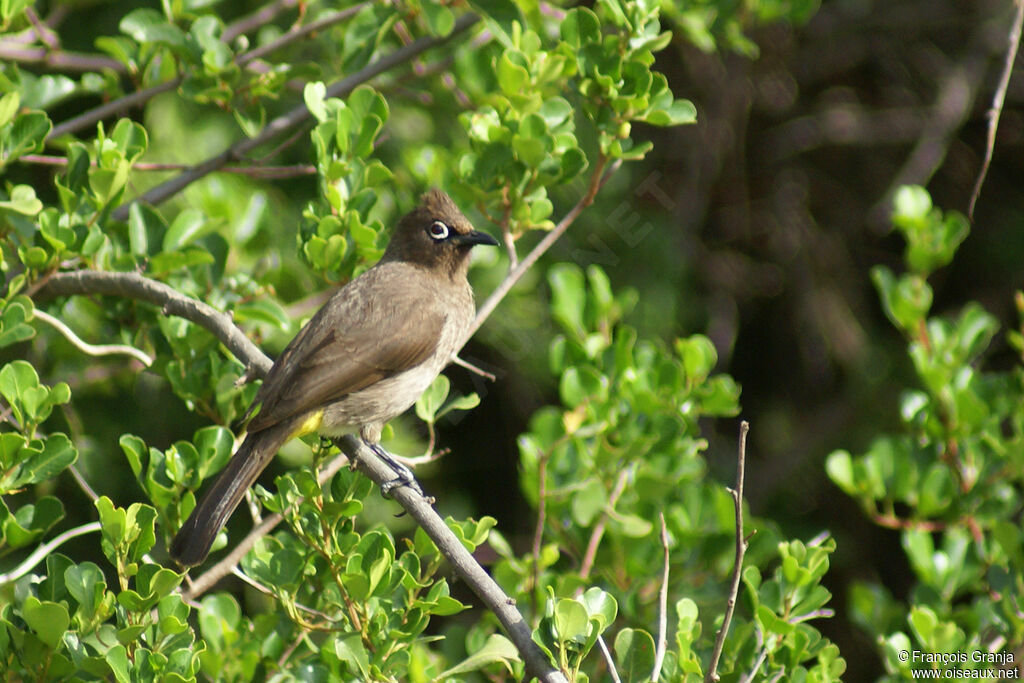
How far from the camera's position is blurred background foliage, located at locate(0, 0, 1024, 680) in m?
4.05

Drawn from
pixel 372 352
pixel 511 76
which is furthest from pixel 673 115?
pixel 372 352

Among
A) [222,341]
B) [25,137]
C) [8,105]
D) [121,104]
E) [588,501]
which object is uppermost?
[8,105]

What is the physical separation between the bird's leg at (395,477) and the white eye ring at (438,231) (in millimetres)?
781

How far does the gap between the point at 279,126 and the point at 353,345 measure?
2.41 feet

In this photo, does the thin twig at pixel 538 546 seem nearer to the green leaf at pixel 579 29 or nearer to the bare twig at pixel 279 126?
the green leaf at pixel 579 29

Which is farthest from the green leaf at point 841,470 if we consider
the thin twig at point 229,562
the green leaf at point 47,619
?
the green leaf at point 47,619

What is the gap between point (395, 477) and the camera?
290 centimetres

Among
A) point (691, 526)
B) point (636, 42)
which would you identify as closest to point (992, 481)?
point (691, 526)

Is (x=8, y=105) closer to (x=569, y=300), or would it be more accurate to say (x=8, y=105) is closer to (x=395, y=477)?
(x=395, y=477)

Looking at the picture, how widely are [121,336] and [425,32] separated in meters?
1.38

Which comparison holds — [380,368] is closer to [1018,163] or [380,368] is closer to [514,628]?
[514,628]

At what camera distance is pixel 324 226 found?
307 cm

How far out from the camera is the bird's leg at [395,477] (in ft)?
8.94

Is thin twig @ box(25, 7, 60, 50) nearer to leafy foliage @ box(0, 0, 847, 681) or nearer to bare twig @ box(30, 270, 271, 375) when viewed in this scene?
leafy foliage @ box(0, 0, 847, 681)
